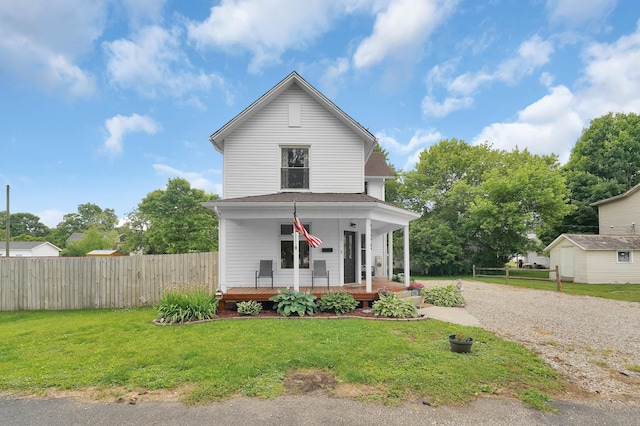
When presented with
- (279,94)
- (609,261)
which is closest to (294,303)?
(279,94)

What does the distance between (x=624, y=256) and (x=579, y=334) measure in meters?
18.2

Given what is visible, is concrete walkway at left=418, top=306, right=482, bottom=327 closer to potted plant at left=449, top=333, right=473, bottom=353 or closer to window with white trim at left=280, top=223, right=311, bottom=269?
potted plant at left=449, top=333, right=473, bottom=353

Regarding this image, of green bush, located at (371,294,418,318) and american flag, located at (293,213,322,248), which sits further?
green bush, located at (371,294,418,318)

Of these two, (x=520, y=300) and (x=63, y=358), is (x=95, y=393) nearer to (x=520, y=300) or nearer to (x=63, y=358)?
(x=63, y=358)

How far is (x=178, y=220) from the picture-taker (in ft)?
99.7

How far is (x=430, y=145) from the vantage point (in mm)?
32188

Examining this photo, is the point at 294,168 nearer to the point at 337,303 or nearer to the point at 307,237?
the point at 307,237

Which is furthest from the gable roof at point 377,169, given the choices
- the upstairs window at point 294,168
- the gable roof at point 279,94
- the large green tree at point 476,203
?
the large green tree at point 476,203

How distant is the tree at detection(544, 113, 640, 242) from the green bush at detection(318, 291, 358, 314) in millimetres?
28167

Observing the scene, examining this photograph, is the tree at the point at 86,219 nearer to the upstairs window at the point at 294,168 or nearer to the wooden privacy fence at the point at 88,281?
the wooden privacy fence at the point at 88,281

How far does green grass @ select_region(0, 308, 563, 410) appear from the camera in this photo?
4262 millimetres

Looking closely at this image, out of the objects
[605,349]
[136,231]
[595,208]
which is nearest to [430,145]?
[595,208]

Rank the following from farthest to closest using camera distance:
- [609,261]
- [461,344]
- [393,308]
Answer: [609,261], [393,308], [461,344]

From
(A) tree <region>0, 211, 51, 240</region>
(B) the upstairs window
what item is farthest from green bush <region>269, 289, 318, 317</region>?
(A) tree <region>0, 211, 51, 240</region>
